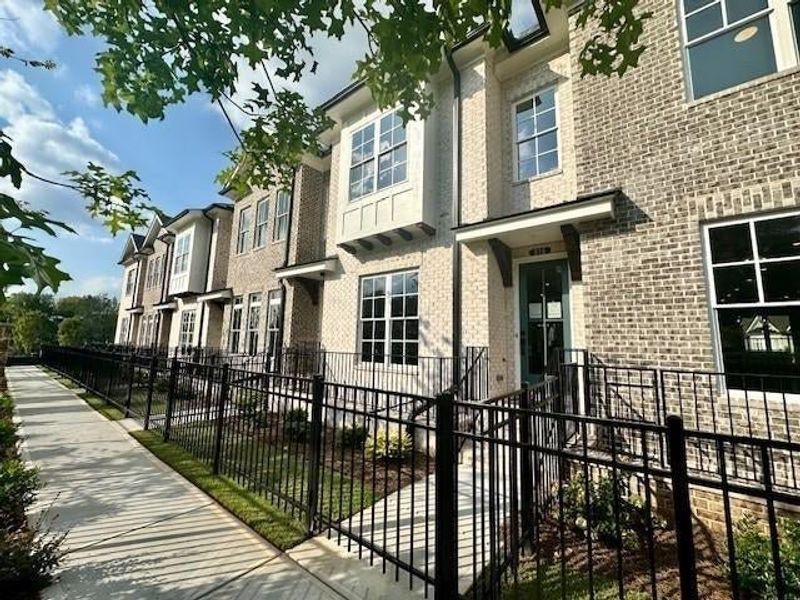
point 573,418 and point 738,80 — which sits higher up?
point 738,80

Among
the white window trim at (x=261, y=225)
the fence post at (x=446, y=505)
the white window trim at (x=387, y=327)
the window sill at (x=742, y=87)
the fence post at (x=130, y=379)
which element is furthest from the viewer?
the white window trim at (x=261, y=225)

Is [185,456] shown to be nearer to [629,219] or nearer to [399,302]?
[399,302]

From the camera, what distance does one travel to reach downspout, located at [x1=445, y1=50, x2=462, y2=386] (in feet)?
27.8

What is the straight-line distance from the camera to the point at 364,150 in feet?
36.5

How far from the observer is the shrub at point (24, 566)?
9.46ft

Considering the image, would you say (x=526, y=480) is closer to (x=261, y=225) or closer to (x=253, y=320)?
(x=253, y=320)

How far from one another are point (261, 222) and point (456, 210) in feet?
33.8

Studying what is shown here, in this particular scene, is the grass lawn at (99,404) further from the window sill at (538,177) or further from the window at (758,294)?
A: the window at (758,294)

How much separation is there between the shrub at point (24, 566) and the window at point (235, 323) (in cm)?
1368

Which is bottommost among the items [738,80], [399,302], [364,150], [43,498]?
[43,498]

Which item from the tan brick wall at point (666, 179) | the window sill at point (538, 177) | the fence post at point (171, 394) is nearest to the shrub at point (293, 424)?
the fence post at point (171, 394)

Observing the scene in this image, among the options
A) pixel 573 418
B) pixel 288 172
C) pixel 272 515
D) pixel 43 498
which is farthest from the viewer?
pixel 288 172

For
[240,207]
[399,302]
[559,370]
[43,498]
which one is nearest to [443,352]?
[399,302]

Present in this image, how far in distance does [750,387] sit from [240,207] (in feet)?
60.0
